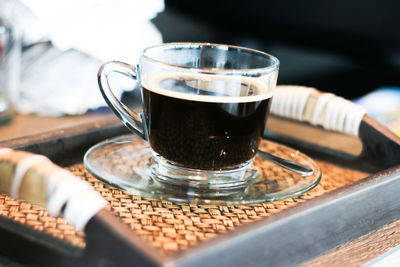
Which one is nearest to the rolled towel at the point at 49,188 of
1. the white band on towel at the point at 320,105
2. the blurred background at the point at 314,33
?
the white band on towel at the point at 320,105

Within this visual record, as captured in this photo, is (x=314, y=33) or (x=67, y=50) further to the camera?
(x=314, y=33)

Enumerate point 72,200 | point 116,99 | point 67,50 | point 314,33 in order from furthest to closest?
point 314,33 < point 67,50 < point 116,99 < point 72,200

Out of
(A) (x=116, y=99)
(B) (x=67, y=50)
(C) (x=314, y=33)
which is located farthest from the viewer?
(C) (x=314, y=33)

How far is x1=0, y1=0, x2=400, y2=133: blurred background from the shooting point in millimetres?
833

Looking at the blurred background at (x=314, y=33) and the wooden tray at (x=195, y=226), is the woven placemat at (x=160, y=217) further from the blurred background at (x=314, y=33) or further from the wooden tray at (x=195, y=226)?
the blurred background at (x=314, y=33)

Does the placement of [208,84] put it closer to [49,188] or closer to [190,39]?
[49,188]

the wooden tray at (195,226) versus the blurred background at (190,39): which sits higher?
the wooden tray at (195,226)

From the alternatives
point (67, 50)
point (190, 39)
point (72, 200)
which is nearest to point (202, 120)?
point (72, 200)

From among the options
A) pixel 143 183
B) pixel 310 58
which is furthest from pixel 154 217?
pixel 310 58

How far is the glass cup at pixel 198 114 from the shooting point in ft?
1.27

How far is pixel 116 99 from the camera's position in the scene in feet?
1.49

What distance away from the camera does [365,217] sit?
1.29ft

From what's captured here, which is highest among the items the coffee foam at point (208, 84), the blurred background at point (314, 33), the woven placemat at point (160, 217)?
the coffee foam at point (208, 84)

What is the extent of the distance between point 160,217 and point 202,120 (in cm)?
8
